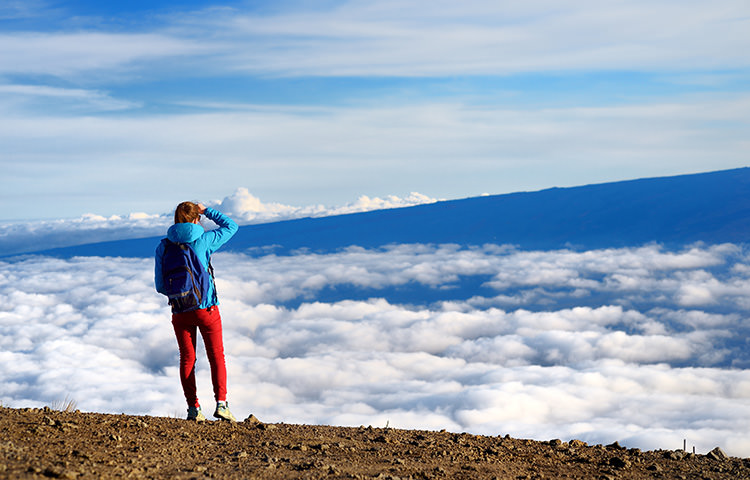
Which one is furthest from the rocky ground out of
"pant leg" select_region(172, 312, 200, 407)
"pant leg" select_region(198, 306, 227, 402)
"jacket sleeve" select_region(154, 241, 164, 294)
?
"jacket sleeve" select_region(154, 241, 164, 294)

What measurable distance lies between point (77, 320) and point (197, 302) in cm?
14611

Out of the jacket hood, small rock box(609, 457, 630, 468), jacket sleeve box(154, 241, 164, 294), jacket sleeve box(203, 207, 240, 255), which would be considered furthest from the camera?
jacket sleeve box(203, 207, 240, 255)

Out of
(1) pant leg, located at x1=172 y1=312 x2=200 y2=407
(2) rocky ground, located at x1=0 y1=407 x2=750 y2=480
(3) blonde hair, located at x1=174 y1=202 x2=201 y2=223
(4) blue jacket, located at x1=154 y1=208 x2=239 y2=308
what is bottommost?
(2) rocky ground, located at x1=0 y1=407 x2=750 y2=480

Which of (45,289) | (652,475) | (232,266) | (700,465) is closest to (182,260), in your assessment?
(652,475)

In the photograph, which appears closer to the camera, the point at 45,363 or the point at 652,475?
the point at 652,475

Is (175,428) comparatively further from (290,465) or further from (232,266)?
(232,266)

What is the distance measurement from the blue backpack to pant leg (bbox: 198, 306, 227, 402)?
19cm

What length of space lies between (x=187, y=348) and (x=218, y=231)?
1.24 meters

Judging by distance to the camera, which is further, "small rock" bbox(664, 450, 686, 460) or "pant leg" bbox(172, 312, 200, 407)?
"pant leg" bbox(172, 312, 200, 407)

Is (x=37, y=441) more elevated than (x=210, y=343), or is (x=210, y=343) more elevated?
(x=210, y=343)

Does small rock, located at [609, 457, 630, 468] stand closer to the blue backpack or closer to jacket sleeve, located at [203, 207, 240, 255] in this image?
the blue backpack

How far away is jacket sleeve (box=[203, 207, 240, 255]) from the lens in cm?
693

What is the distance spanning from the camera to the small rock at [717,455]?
6488 millimetres

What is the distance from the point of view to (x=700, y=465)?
6.23 metres
